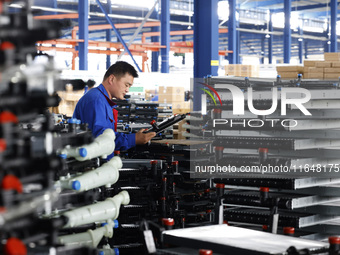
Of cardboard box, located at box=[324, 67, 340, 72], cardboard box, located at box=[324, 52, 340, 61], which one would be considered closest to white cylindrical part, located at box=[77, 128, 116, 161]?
cardboard box, located at box=[324, 67, 340, 72]

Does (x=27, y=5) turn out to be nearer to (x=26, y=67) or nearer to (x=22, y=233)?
(x=26, y=67)

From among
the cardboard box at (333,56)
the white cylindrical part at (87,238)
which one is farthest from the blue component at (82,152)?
the cardboard box at (333,56)

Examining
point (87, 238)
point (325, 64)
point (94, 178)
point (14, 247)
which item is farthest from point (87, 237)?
point (325, 64)

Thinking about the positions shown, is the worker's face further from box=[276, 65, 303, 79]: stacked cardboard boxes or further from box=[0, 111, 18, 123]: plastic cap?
box=[0, 111, 18, 123]: plastic cap

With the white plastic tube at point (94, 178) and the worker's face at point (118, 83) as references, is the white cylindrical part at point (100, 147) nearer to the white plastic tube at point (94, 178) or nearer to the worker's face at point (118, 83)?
the white plastic tube at point (94, 178)

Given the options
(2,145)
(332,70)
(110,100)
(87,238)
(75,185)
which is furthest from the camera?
(332,70)

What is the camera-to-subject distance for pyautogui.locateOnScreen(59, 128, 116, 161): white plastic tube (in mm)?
2729

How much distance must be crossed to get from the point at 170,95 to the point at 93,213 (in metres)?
10.9

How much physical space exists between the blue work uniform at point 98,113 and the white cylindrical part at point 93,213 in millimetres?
1069

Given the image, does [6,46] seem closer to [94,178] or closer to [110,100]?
[94,178]

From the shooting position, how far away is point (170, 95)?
1359 centimetres

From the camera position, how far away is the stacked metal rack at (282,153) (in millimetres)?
3711

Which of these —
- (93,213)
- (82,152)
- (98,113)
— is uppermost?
(98,113)

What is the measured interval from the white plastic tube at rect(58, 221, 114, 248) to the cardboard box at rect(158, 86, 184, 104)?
10647 millimetres
